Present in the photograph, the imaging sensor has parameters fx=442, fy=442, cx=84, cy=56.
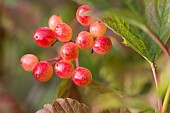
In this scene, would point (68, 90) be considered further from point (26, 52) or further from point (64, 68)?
point (26, 52)

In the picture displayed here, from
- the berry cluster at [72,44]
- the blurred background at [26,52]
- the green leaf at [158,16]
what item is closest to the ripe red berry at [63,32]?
the berry cluster at [72,44]

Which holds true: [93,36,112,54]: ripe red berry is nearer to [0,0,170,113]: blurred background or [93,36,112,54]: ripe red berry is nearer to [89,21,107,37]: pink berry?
[89,21,107,37]: pink berry

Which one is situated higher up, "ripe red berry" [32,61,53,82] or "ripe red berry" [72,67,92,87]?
"ripe red berry" [32,61,53,82]

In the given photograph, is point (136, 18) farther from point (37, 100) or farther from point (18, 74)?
point (18, 74)

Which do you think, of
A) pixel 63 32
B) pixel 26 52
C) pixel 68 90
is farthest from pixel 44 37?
pixel 26 52

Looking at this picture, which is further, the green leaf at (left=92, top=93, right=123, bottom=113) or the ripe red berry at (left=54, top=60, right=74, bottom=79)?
the ripe red berry at (left=54, top=60, right=74, bottom=79)

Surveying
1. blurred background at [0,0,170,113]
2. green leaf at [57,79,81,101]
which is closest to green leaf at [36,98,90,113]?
green leaf at [57,79,81,101]

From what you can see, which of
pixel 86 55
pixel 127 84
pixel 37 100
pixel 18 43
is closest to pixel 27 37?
pixel 18 43
